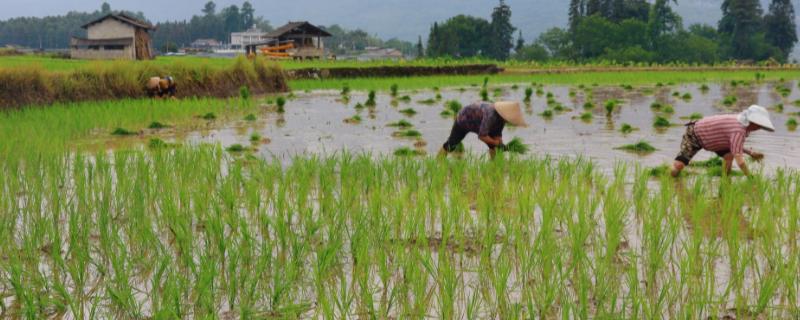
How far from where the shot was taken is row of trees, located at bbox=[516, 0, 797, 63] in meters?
56.3

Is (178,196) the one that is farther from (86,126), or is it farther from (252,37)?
(252,37)

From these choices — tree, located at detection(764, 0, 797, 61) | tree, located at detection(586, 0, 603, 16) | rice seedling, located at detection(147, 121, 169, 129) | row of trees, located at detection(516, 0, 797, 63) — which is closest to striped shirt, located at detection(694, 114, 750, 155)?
rice seedling, located at detection(147, 121, 169, 129)

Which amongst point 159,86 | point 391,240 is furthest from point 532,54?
point 391,240

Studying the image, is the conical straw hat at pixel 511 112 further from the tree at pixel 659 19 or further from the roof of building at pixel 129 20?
the tree at pixel 659 19

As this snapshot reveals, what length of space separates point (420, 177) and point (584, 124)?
6.28m

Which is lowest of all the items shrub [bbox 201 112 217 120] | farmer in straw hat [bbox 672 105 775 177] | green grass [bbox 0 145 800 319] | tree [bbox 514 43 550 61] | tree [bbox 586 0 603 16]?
green grass [bbox 0 145 800 319]

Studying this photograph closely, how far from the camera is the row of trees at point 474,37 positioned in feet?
206

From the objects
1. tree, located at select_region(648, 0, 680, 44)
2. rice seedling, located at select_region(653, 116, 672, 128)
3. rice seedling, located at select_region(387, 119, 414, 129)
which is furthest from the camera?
tree, located at select_region(648, 0, 680, 44)

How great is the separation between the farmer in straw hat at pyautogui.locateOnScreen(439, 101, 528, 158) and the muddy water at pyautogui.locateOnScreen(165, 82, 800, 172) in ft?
0.79

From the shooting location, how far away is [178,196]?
18.3 feet

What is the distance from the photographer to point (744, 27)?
61.3 m

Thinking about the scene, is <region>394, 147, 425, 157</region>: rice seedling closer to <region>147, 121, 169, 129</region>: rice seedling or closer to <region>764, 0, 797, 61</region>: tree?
<region>147, 121, 169, 129</region>: rice seedling

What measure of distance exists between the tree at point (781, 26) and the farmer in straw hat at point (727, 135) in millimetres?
62615

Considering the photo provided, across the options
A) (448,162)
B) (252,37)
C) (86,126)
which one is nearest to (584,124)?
(448,162)
